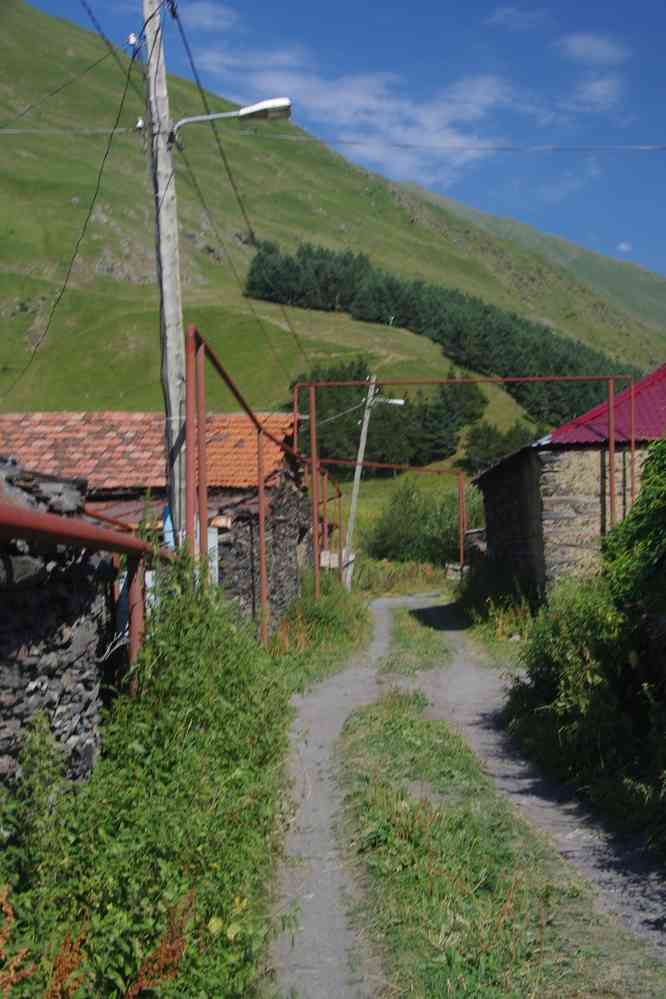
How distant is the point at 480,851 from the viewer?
23.9ft

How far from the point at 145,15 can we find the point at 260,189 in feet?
423

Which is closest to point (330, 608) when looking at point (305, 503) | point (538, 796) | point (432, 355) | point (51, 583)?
point (305, 503)

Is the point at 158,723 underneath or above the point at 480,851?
above

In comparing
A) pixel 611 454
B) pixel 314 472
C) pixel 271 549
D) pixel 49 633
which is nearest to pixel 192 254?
pixel 314 472

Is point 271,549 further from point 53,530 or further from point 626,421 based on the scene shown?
point 53,530

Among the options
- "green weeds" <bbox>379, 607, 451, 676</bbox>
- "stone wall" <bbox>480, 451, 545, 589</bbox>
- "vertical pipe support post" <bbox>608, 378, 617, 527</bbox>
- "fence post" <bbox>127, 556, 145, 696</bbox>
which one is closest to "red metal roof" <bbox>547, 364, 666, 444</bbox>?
"vertical pipe support post" <bbox>608, 378, 617, 527</bbox>

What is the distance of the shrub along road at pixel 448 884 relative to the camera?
560 cm

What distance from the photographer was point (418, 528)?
44719mm

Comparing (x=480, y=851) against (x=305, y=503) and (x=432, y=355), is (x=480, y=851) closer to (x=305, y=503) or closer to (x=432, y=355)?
(x=305, y=503)

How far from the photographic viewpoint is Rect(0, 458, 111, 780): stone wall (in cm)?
579

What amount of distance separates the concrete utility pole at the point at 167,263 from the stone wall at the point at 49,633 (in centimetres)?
272

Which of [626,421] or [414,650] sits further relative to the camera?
[414,650]

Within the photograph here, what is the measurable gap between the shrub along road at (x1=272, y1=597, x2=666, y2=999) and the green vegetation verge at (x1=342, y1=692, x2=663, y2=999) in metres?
0.01

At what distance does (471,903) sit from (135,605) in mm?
3180
